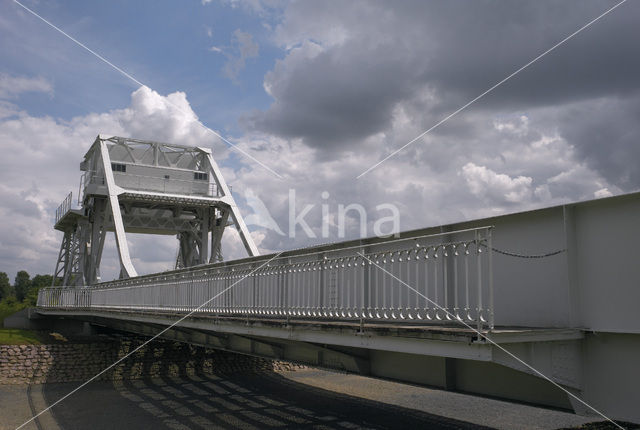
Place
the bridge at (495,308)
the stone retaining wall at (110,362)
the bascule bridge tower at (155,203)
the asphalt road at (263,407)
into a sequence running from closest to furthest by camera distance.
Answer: the bridge at (495,308), the asphalt road at (263,407), the stone retaining wall at (110,362), the bascule bridge tower at (155,203)

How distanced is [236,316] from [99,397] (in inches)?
532

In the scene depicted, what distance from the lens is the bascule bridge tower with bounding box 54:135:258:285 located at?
114 ft

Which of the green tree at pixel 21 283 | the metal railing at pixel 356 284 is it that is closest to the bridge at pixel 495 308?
the metal railing at pixel 356 284

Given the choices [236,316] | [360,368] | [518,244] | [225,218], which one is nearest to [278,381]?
[225,218]

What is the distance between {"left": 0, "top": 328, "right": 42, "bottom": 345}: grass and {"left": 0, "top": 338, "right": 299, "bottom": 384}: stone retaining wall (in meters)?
0.90

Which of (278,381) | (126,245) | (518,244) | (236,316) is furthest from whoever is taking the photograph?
(126,245)

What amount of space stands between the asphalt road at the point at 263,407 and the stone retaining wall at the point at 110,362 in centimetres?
106

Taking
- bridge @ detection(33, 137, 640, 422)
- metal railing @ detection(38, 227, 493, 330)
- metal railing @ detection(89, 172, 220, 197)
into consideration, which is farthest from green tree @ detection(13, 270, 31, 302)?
bridge @ detection(33, 137, 640, 422)

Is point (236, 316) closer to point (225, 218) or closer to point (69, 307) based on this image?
point (69, 307)

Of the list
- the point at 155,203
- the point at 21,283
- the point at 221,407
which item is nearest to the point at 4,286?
the point at 21,283

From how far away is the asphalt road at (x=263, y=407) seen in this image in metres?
17.1

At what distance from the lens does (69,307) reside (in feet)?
89.1

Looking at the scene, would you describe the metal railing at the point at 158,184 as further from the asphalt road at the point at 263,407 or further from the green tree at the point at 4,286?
the green tree at the point at 4,286

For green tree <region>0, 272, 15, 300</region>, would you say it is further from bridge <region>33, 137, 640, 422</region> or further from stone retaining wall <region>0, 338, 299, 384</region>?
bridge <region>33, 137, 640, 422</region>
